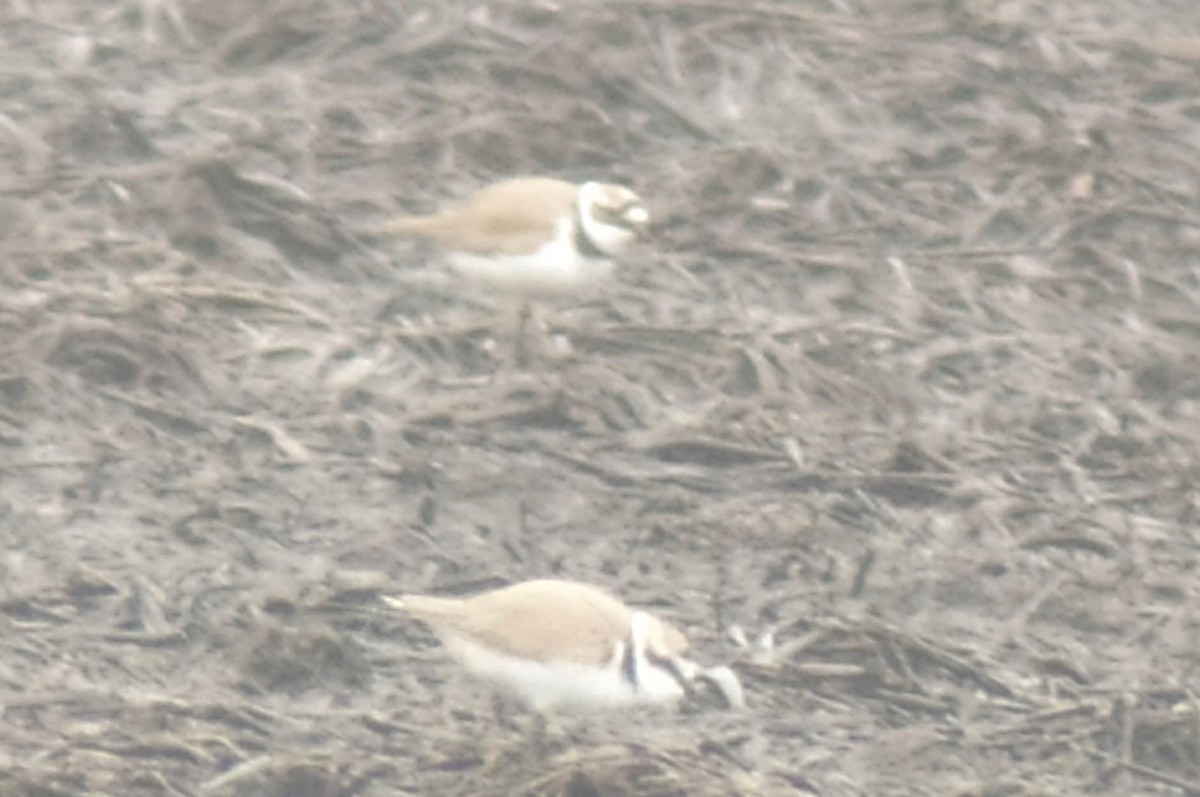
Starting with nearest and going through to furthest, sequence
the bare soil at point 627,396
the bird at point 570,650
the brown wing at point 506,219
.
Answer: the bird at point 570,650
the bare soil at point 627,396
the brown wing at point 506,219

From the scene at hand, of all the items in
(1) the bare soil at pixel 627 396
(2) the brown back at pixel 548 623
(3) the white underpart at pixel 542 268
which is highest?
(2) the brown back at pixel 548 623

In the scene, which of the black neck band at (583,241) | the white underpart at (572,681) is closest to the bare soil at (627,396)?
the white underpart at (572,681)

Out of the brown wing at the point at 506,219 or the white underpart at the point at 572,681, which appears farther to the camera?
the brown wing at the point at 506,219

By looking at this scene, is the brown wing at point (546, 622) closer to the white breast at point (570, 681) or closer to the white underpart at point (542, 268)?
the white breast at point (570, 681)

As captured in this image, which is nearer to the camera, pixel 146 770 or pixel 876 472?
pixel 146 770

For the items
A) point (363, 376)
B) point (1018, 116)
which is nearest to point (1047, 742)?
point (363, 376)

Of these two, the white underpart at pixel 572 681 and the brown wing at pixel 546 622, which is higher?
the brown wing at pixel 546 622

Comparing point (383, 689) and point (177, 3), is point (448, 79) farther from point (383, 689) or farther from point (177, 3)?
point (383, 689)

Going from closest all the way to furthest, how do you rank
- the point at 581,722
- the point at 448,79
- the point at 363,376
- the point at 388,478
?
the point at 581,722, the point at 388,478, the point at 363,376, the point at 448,79

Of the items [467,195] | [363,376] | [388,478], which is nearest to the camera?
[388,478]

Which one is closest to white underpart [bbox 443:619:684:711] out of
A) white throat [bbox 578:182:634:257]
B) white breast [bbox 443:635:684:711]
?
white breast [bbox 443:635:684:711]
